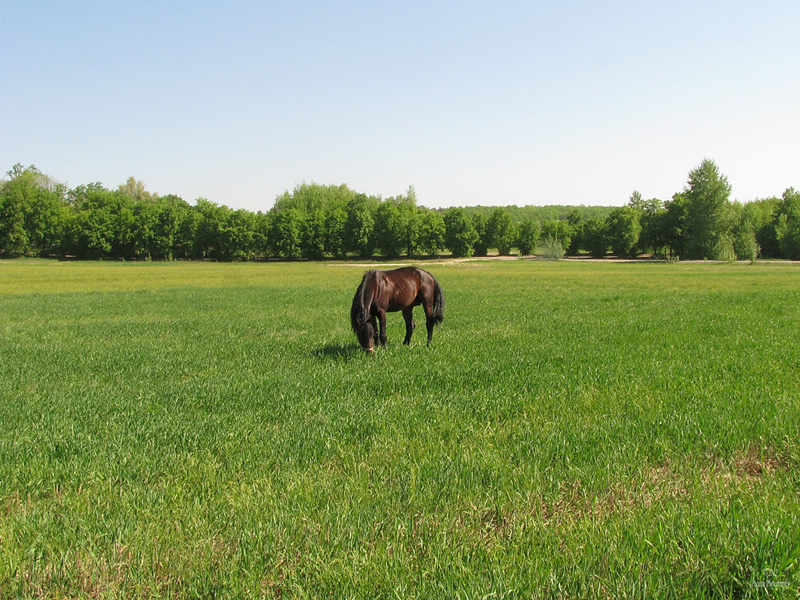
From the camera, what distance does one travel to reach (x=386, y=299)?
11.2 metres

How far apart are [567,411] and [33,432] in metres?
6.69

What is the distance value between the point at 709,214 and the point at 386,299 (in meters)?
92.9

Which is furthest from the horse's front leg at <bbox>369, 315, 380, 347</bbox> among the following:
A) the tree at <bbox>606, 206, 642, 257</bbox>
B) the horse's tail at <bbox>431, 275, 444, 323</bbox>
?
the tree at <bbox>606, 206, 642, 257</bbox>

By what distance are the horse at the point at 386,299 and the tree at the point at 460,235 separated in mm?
105650

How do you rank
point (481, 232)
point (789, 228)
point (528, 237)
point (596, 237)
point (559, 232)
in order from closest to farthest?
point (789, 228)
point (596, 237)
point (528, 237)
point (481, 232)
point (559, 232)

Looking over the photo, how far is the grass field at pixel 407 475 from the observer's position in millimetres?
3084

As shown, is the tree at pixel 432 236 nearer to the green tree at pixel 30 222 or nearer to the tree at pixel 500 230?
the tree at pixel 500 230

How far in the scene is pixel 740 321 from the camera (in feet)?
48.2

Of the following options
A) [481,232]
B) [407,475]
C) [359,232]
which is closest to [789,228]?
[481,232]

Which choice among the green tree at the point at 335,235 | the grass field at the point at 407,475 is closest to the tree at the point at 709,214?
the green tree at the point at 335,235

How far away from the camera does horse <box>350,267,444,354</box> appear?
10.5m

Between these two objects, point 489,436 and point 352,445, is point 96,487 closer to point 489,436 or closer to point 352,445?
point 352,445

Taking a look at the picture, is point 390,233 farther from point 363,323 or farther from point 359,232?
point 363,323

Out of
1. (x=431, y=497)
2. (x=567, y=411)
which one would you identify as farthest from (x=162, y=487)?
(x=567, y=411)
